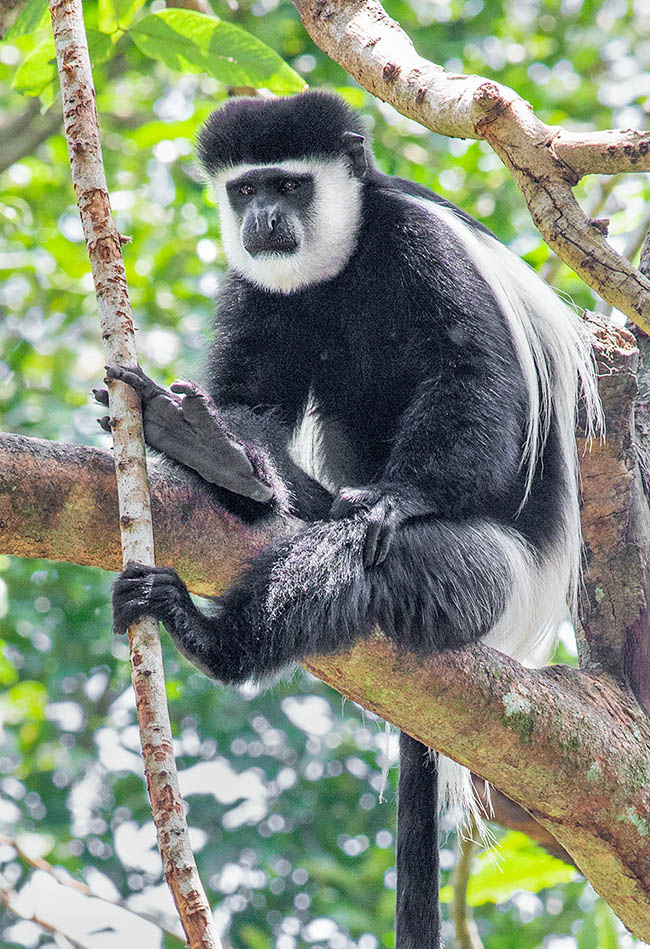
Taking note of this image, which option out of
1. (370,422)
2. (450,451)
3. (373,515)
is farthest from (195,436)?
(370,422)

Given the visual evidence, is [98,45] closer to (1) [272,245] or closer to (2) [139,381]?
(1) [272,245]

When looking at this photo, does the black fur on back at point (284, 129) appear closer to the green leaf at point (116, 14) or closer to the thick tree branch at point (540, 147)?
the green leaf at point (116, 14)

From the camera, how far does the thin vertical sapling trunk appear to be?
1.00 metres

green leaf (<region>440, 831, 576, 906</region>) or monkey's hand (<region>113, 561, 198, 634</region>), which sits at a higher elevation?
monkey's hand (<region>113, 561, 198, 634</region>)

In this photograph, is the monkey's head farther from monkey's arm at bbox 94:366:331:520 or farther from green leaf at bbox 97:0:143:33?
monkey's arm at bbox 94:366:331:520

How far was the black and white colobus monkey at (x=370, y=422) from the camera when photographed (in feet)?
4.98

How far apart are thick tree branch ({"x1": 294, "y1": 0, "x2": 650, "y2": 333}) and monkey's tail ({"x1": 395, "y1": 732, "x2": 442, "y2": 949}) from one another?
87 centimetres

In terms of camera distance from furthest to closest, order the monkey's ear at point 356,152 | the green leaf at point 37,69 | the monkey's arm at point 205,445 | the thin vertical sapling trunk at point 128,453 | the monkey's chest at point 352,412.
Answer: the monkey's ear at point 356,152
the monkey's chest at point 352,412
the green leaf at point 37,69
the monkey's arm at point 205,445
the thin vertical sapling trunk at point 128,453

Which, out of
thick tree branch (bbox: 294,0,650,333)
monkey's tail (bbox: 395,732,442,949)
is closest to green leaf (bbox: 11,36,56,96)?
thick tree branch (bbox: 294,0,650,333)

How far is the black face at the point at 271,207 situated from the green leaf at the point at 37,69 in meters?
0.40

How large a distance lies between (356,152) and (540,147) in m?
0.70

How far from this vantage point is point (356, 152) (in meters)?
2.10

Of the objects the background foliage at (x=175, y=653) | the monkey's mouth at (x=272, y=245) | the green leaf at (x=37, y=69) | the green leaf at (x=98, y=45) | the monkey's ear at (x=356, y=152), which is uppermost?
the monkey's ear at (x=356, y=152)

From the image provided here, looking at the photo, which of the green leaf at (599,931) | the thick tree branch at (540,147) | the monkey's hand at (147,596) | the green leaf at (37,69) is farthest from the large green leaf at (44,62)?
the green leaf at (599,931)
